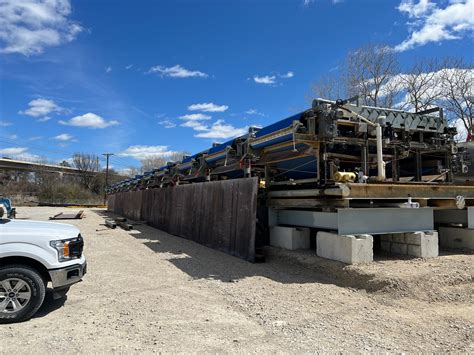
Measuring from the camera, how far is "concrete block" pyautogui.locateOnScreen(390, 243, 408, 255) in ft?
27.3

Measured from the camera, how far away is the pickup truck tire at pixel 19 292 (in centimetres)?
470

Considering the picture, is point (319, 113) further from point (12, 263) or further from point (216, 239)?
point (12, 263)

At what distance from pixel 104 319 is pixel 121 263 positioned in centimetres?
423

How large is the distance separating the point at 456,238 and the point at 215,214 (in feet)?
20.6

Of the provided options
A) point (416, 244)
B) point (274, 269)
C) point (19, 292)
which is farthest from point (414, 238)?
point (19, 292)

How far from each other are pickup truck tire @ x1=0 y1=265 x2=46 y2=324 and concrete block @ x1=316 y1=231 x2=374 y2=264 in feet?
16.9

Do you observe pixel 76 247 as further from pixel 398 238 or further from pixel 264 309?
pixel 398 238

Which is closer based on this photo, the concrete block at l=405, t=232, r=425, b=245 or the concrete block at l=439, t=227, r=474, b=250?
the concrete block at l=405, t=232, r=425, b=245

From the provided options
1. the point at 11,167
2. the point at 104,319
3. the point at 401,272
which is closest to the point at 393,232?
the point at 401,272

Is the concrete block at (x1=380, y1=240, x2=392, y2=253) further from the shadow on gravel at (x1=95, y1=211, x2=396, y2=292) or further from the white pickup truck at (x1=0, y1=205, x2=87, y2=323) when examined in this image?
the white pickup truck at (x1=0, y1=205, x2=87, y2=323)

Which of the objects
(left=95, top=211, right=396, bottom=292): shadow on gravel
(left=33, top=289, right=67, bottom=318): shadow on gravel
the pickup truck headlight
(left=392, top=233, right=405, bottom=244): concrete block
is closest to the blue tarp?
(left=95, top=211, right=396, bottom=292): shadow on gravel

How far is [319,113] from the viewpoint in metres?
7.91

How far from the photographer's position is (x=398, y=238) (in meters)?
8.48

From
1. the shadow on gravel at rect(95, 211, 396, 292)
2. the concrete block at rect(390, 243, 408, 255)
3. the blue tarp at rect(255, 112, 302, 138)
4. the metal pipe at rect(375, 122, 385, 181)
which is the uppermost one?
the blue tarp at rect(255, 112, 302, 138)
